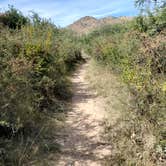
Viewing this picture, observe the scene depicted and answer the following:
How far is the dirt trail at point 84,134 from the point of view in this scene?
5383mm

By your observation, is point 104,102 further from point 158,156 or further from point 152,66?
point 158,156

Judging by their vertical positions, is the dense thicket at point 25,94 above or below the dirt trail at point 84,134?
above

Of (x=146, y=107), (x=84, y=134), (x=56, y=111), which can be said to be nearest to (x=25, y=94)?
(x=56, y=111)

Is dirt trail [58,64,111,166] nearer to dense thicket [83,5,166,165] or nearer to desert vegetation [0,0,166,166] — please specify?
desert vegetation [0,0,166,166]

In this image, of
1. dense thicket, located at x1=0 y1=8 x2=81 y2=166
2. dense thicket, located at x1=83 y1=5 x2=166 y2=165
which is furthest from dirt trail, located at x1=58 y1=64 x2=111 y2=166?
dense thicket, located at x1=0 y1=8 x2=81 y2=166

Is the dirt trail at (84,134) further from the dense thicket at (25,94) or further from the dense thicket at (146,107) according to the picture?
the dense thicket at (25,94)

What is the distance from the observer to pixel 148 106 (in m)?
5.82

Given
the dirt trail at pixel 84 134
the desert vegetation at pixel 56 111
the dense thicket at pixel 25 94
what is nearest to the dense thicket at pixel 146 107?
the desert vegetation at pixel 56 111

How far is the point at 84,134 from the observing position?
6461 mm

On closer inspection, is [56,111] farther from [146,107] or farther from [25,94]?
[146,107]

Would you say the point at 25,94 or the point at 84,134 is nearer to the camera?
the point at 84,134

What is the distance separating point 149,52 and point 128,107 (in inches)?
55.7

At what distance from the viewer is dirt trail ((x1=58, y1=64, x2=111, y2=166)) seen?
5.38 meters

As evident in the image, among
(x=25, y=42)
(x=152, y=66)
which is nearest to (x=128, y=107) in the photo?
(x=152, y=66)
